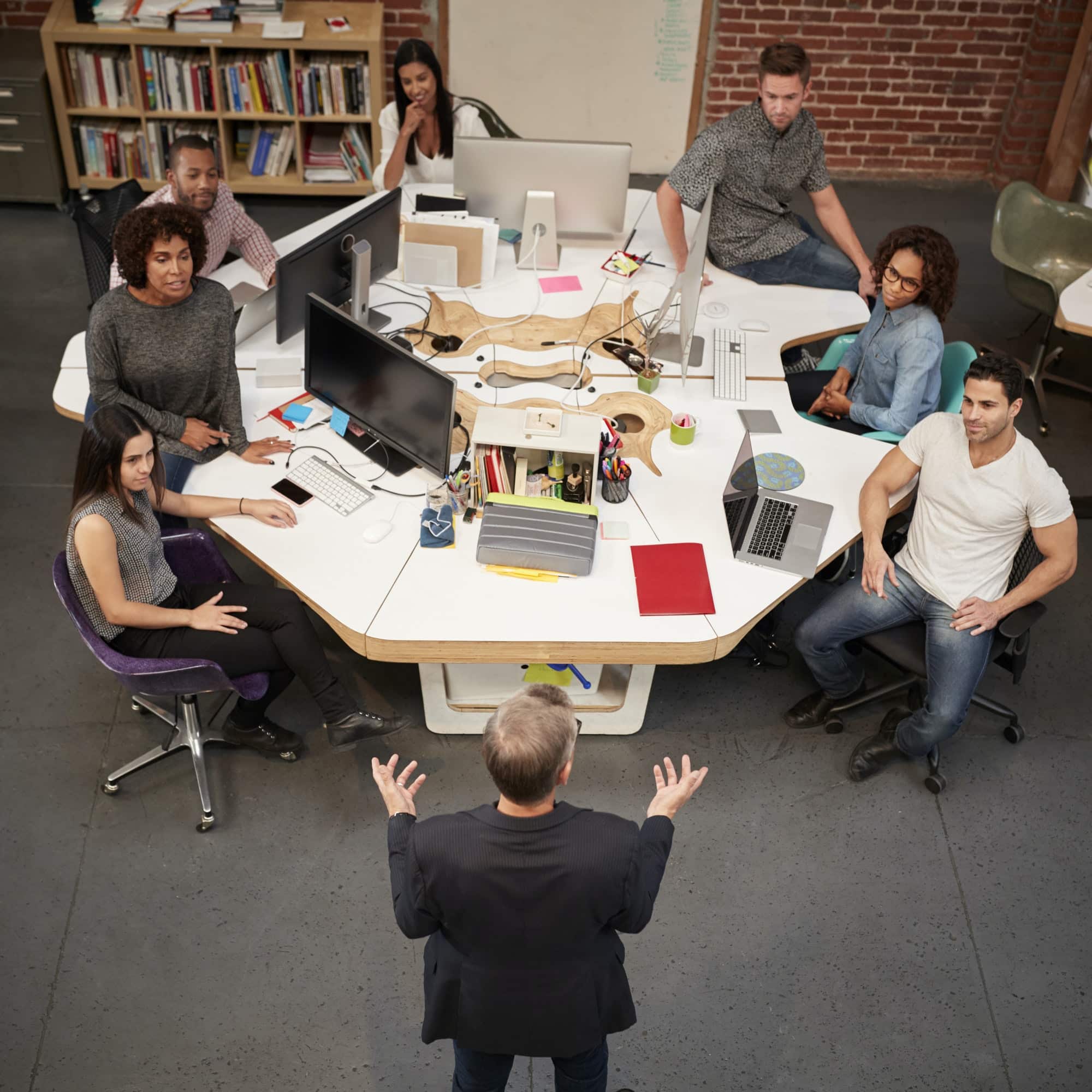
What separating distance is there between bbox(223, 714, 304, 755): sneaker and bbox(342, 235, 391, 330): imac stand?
4.43 ft

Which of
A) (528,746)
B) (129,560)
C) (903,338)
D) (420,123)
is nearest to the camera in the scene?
(528,746)

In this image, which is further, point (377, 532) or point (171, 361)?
point (171, 361)

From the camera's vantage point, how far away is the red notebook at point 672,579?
3082 millimetres

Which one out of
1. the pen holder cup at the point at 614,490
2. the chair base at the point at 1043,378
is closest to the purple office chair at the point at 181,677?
the pen holder cup at the point at 614,490

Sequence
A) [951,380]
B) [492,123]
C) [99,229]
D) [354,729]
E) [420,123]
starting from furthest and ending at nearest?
[492,123] → [420,123] → [99,229] → [951,380] → [354,729]

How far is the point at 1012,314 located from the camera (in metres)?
5.68

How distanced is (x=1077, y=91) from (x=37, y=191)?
223 inches

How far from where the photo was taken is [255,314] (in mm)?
3918

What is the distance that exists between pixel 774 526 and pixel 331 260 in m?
1.74

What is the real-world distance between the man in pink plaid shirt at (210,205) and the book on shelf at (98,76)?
71.8 inches

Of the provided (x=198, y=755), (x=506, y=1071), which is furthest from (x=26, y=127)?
(x=506, y=1071)

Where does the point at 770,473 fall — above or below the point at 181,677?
above

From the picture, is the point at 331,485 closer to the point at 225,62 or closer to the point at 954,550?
the point at 954,550

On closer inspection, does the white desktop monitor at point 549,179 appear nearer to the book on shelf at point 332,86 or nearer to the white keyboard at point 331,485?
the white keyboard at point 331,485
